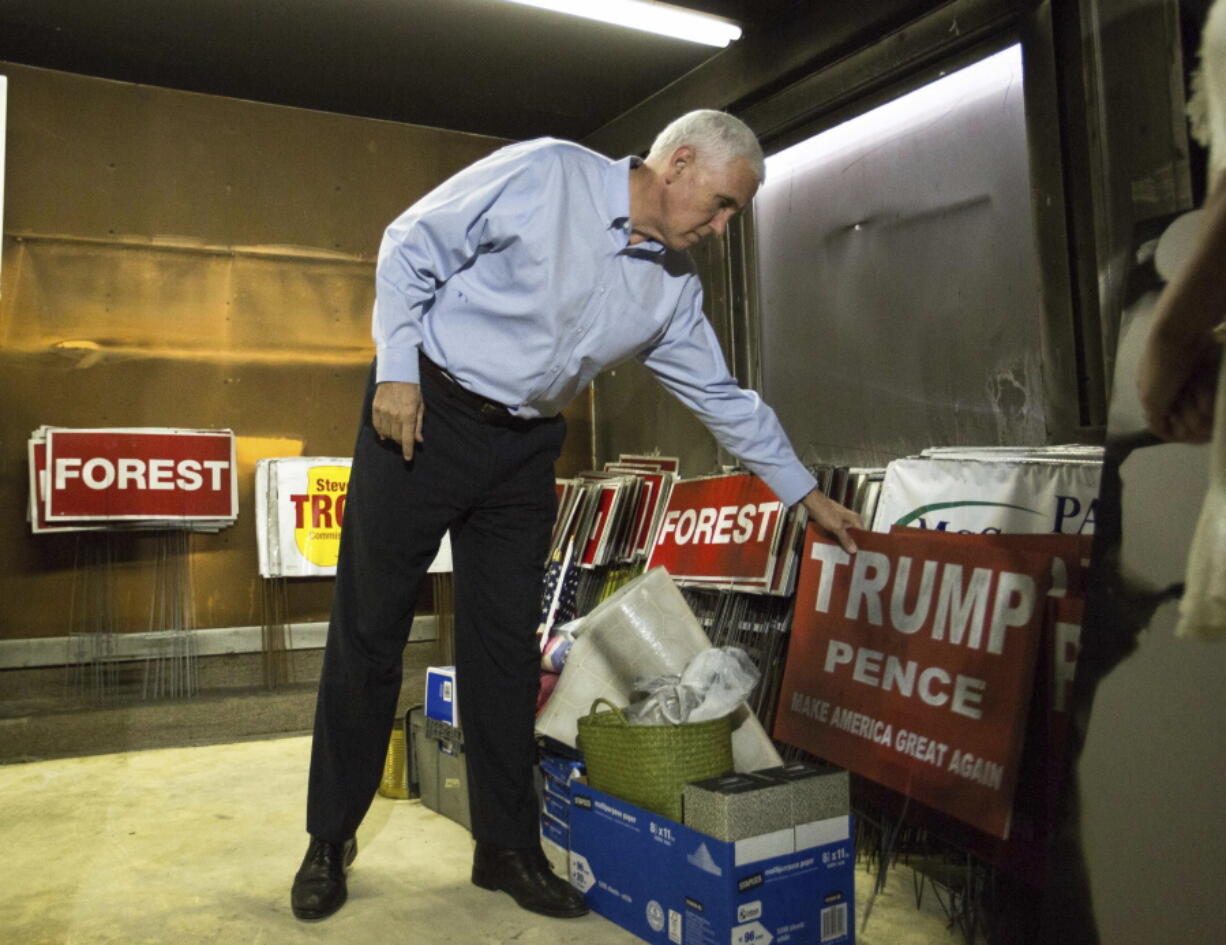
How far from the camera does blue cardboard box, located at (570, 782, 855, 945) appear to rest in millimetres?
1722

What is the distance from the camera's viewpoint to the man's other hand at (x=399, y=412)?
1889mm

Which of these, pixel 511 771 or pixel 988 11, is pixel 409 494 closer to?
pixel 511 771

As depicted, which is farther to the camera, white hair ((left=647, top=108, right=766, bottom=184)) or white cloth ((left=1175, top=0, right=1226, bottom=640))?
white hair ((left=647, top=108, right=766, bottom=184))

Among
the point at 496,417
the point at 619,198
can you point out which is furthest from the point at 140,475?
the point at 619,198

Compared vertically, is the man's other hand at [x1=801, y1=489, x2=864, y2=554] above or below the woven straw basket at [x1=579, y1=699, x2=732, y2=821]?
above

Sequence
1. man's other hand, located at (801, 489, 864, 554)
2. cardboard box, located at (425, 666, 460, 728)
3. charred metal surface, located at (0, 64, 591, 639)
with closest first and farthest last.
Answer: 1. man's other hand, located at (801, 489, 864, 554)
2. cardboard box, located at (425, 666, 460, 728)
3. charred metal surface, located at (0, 64, 591, 639)

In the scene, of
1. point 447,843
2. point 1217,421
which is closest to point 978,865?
point 447,843

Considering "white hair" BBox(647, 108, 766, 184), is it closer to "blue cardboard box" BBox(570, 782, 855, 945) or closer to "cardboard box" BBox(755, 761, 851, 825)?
"cardboard box" BBox(755, 761, 851, 825)

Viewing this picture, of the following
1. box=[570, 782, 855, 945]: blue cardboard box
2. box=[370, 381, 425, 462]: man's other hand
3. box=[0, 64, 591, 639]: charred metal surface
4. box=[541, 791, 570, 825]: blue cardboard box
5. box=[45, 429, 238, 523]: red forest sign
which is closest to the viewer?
box=[570, 782, 855, 945]: blue cardboard box

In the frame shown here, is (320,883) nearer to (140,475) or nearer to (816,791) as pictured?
(816,791)

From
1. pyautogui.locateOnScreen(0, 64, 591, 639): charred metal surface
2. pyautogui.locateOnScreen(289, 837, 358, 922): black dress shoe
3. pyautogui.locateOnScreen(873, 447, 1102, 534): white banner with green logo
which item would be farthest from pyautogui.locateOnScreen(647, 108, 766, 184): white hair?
pyautogui.locateOnScreen(0, 64, 591, 639): charred metal surface

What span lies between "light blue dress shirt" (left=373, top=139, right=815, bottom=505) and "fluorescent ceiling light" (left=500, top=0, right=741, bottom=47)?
2.16m

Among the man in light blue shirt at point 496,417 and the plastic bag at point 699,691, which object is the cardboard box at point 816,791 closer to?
the plastic bag at point 699,691

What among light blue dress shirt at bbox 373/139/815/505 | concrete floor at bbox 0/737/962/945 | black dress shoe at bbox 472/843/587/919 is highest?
light blue dress shirt at bbox 373/139/815/505
